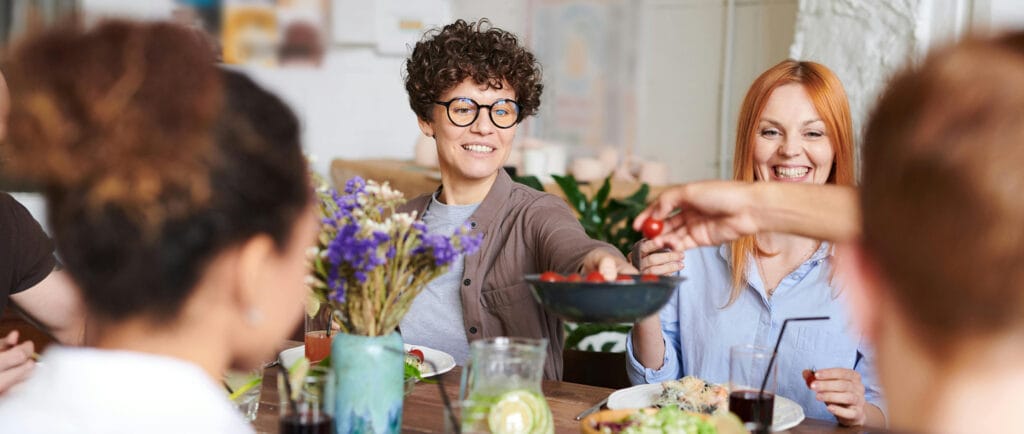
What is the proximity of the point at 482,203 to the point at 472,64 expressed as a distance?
34 centimetres

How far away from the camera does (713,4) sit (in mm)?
5004

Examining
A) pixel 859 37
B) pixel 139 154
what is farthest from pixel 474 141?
pixel 859 37

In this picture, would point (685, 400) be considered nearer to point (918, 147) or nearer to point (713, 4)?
point (918, 147)

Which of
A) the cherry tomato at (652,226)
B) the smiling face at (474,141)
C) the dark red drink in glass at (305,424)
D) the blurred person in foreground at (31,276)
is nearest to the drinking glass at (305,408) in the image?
the dark red drink in glass at (305,424)

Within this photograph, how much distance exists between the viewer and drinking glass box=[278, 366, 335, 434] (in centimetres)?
142

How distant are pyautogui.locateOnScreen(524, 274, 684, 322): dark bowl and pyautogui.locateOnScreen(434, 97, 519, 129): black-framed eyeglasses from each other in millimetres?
1068

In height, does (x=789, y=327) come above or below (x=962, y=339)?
below

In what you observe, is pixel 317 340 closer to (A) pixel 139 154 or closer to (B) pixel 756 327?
(B) pixel 756 327

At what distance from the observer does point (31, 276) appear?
2217mm

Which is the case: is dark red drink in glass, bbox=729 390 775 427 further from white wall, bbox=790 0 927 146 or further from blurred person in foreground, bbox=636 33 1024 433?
white wall, bbox=790 0 927 146

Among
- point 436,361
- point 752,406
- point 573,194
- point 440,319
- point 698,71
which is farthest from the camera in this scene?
point 698,71

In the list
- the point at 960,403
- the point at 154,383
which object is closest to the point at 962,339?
the point at 960,403

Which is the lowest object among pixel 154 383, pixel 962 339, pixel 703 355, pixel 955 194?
pixel 703 355

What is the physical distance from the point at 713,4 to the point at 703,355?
119 inches
